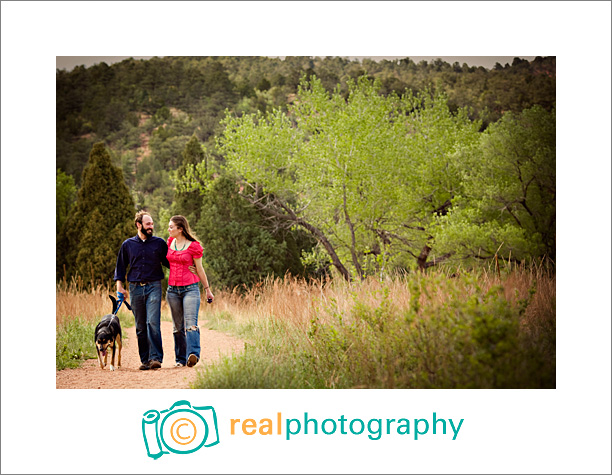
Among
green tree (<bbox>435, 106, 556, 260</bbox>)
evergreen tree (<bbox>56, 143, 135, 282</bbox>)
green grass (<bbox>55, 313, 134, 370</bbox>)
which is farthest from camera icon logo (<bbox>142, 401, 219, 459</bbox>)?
green tree (<bbox>435, 106, 556, 260</bbox>)

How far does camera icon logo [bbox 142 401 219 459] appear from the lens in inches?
182

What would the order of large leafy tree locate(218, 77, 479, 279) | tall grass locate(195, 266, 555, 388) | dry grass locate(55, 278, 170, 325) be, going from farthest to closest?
large leafy tree locate(218, 77, 479, 279)
dry grass locate(55, 278, 170, 325)
tall grass locate(195, 266, 555, 388)

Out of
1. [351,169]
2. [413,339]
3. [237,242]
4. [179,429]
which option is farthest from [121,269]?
[351,169]

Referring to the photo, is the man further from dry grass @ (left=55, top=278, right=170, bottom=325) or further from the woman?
dry grass @ (left=55, top=278, right=170, bottom=325)

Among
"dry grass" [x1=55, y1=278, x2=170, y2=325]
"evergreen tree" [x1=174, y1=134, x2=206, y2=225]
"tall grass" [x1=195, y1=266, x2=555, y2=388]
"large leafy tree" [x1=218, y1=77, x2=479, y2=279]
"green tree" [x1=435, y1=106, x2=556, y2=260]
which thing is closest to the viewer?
"tall grass" [x1=195, y1=266, x2=555, y2=388]

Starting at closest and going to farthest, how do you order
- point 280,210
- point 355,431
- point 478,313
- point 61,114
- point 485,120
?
point 478,313, point 355,431, point 61,114, point 485,120, point 280,210

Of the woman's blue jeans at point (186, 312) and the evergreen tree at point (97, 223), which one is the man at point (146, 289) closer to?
the woman's blue jeans at point (186, 312)

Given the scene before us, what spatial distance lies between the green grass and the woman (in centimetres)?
105

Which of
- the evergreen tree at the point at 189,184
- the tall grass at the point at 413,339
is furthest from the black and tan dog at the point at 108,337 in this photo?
the evergreen tree at the point at 189,184

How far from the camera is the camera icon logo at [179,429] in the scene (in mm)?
4629
